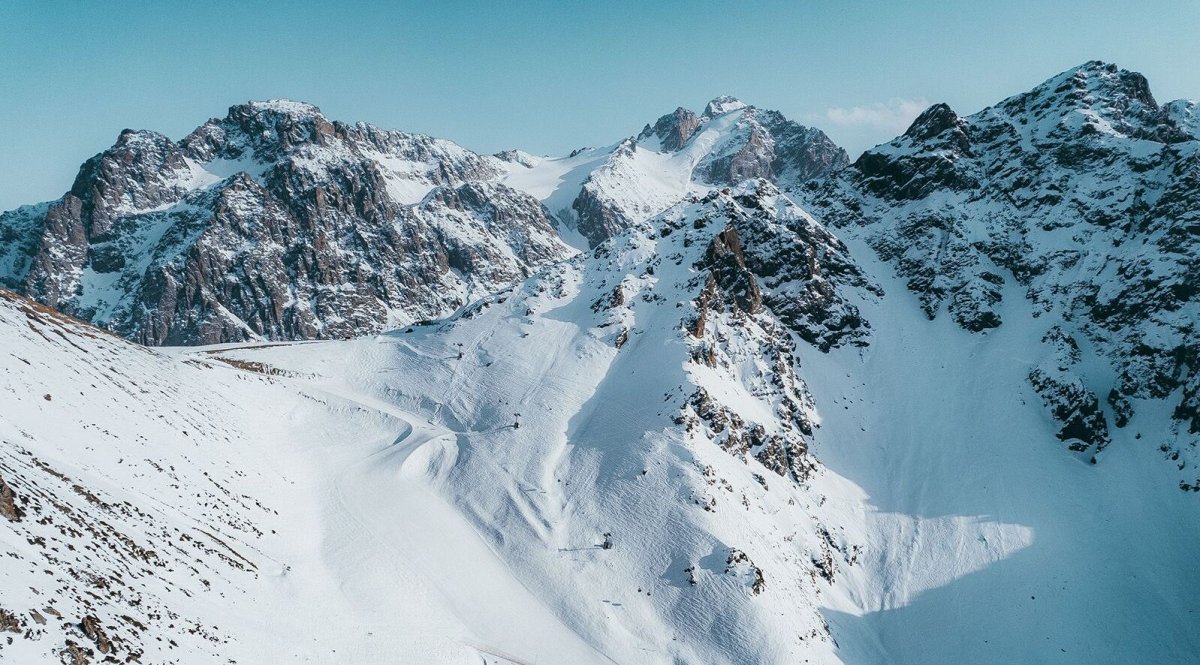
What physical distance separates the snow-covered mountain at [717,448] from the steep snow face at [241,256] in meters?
91.6

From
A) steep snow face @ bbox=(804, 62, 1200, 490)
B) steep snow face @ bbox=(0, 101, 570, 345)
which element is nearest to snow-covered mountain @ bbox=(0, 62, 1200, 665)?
steep snow face @ bbox=(804, 62, 1200, 490)

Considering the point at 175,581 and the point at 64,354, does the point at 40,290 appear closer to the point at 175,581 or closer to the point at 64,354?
the point at 64,354

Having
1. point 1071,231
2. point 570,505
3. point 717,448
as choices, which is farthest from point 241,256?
point 1071,231

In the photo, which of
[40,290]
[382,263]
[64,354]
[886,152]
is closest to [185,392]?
[64,354]

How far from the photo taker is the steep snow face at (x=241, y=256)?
163m

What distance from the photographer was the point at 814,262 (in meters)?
87.1

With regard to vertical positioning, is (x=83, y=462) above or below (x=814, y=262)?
below

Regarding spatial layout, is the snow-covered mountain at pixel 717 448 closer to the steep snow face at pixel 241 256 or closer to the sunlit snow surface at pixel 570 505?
the sunlit snow surface at pixel 570 505

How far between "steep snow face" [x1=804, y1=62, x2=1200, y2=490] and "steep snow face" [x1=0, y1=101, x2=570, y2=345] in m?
115

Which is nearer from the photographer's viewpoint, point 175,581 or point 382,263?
point 175,581

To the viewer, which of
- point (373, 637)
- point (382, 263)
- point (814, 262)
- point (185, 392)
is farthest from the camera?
point (382, 263)

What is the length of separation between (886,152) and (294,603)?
371 ft

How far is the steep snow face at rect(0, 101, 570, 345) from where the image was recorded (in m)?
163

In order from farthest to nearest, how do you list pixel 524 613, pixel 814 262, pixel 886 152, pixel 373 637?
pixel 886 152
pixel 814 262
pixel 524 613
pixel 373 637
